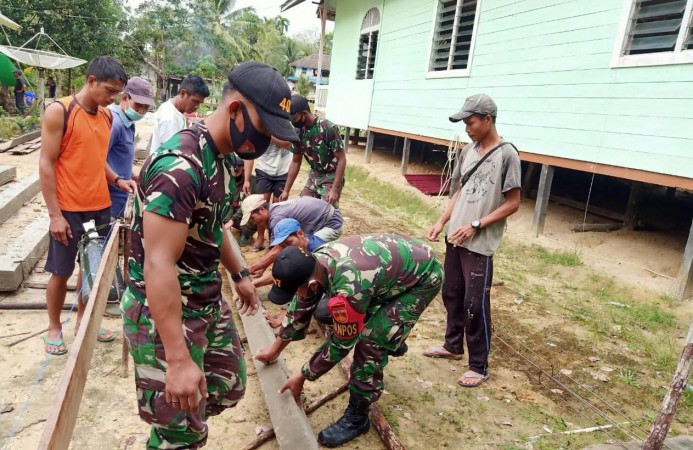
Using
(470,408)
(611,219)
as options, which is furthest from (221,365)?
(611,219)

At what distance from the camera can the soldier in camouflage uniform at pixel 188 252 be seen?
56.7 inches

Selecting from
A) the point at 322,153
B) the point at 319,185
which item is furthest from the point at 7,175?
the point at 322,153

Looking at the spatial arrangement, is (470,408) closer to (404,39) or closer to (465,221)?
(465,221)

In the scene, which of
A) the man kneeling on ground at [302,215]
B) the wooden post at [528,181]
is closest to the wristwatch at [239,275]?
the man kneeling on ground at [302,215]

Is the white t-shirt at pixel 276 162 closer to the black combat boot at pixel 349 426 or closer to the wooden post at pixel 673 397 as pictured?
the black combat boot at pixel 349 426

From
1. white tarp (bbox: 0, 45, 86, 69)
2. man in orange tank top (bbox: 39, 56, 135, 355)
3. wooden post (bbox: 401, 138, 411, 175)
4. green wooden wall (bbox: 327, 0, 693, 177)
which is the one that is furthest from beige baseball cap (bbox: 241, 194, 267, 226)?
white tarp (bbox: 0, 45, 86, 69)

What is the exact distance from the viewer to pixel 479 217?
334 cm

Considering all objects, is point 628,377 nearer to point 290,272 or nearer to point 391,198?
point 290,272

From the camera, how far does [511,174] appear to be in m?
3.20

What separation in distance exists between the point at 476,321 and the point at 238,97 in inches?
96.2

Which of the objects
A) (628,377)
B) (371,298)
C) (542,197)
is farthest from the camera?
(542,197)

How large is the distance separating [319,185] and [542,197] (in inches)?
146

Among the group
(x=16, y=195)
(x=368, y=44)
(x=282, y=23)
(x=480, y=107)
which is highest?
(x=282, y=23)

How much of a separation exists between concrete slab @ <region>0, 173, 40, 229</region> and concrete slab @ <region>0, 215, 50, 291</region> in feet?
2.90
